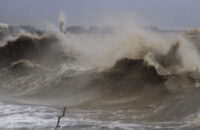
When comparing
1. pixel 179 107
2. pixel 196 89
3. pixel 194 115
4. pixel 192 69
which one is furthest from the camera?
pixel 192 69

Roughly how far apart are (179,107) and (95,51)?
26.0ft

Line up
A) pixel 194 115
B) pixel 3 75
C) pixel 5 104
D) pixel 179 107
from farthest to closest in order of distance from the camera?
pixel 3 75 < pixel 5 104 < pixel 179 107 < pixel 194 115

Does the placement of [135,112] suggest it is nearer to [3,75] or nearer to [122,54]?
[122,54]

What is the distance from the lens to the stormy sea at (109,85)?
8.38 m

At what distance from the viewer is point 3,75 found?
16.4 metres

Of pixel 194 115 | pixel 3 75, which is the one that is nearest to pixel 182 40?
pixel 194 115

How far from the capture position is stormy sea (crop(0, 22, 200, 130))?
330 inches

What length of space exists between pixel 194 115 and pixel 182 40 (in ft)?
17.3

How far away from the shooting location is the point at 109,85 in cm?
1198

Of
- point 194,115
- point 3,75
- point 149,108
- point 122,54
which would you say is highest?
point 3,75

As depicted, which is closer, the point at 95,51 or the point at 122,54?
the point at 122,54

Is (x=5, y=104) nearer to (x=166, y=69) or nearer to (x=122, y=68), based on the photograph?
(x=122, y=68)

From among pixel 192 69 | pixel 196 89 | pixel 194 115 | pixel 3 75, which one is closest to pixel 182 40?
pixel 192 69

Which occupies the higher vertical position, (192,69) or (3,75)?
(3,75)
